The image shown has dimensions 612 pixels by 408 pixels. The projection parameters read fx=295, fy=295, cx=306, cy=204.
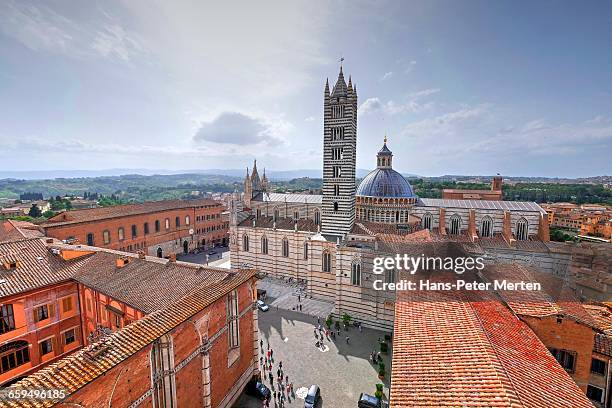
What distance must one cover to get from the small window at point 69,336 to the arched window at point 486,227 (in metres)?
41.3

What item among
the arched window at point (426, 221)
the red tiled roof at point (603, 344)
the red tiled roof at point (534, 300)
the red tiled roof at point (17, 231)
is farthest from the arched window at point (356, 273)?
the red tiled roof at point (17, 231)

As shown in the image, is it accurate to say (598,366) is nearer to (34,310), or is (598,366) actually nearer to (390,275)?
(390,275)

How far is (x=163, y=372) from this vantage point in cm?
1202

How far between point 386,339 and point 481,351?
54.9 ft

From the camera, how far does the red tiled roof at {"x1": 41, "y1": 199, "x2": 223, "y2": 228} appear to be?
3838 centimetres

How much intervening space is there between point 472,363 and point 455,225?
3089 centimetres

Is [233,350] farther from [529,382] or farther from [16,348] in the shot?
[529,382]

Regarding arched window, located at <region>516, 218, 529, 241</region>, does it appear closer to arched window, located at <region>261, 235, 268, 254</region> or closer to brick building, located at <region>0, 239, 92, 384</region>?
arched window, located at <region>261, 235, 268, 254</region>

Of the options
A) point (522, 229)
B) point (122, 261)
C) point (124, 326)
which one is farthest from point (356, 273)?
point (522, 229)

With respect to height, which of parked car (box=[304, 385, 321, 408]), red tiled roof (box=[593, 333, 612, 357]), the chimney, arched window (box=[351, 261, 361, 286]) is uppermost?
the chimney

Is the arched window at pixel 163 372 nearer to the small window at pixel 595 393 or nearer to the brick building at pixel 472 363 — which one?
the brick building at pixel 472 363

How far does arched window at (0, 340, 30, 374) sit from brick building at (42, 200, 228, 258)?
21.8 meters

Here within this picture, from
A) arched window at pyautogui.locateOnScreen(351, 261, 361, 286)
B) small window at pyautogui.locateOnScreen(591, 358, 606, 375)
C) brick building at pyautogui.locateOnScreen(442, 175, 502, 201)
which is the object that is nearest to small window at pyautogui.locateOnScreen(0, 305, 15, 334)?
arched window at pyautogui.locateOnScreen(351, 261, 361, 286)

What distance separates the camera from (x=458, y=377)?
9.47 m
